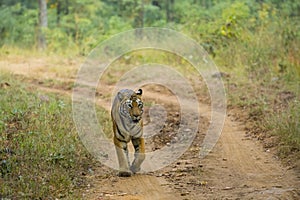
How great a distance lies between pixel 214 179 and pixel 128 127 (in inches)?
50.7

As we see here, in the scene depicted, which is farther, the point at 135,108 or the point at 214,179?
the point at 214,179

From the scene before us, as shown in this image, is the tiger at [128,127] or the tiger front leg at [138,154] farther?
the tiger front leg at [138,154]

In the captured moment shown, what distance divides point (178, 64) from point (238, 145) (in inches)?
332

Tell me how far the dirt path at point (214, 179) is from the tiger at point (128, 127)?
165mm

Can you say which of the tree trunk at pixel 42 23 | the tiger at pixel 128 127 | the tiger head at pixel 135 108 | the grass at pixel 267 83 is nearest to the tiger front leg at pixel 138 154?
the tiger at pixel 128 127

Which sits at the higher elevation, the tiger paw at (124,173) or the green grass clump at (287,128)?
the green grass clump at (287,128)

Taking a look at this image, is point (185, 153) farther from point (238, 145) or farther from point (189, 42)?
point (189, 42)

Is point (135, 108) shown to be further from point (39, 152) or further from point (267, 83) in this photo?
point (267, 83)

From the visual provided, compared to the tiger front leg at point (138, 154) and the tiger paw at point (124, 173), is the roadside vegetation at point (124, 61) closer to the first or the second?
the tiger paw at point (124, 173)

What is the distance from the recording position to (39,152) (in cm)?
699

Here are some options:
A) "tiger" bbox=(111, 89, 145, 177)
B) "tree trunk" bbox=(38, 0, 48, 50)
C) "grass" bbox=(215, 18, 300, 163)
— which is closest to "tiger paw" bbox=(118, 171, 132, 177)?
"tiger" bbox=(111, 89, 145, 177)

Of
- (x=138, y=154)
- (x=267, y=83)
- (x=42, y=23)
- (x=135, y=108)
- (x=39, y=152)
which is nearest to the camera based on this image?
(x=135, y=108)

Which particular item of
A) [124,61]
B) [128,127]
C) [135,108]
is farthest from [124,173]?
[124,61]

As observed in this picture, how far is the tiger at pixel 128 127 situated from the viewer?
654 cm
